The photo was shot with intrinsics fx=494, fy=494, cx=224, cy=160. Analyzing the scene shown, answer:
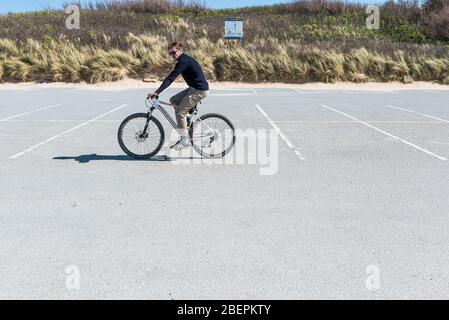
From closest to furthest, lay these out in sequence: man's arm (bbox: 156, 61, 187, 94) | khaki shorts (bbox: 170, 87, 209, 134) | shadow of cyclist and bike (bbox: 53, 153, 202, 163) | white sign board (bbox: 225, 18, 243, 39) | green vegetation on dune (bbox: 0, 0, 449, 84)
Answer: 1. man's arm (bbox: 156, 61, 187, 94)
2. khaki shorts (bbox: 170, 87, 209, 134)
3. shadow of cyclist and bike (bbox: 53, 153, 202, 163)
4. green vegetation on dune (bbox: 0, 0, 449, 84)
5. white sign board (bbox: 225, 18, 243, 39)

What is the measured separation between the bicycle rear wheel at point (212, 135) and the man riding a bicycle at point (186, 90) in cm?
20

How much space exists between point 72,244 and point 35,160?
4.11m

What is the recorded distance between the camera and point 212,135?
8.11 metres

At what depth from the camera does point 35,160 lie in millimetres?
8047

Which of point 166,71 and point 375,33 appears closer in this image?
point 166,71

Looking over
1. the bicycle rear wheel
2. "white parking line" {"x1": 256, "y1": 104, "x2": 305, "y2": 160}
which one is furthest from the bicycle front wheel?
"white parking line" {"x1": 256, "y1": 104, "x2": 305, "y2": 160}

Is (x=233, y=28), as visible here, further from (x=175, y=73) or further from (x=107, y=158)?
(x=175, y=73)

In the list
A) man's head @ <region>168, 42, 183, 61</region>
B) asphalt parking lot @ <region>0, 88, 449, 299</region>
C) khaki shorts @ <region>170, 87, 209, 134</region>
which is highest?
man's head @ <region>168, 42, 183, 61</region>

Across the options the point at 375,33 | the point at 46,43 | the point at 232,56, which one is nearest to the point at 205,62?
the point at 232,56

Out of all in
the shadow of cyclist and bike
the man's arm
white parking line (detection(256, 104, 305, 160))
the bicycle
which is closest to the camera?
the man's arm

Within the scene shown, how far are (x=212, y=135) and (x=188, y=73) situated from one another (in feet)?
3.63

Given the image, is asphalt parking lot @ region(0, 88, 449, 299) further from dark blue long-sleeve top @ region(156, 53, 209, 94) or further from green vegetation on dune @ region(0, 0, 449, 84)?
green vegetation on dune @ region(0, 0, 449, 84)

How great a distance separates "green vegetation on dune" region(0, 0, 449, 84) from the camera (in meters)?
29.8

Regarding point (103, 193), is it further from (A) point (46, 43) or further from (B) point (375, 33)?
(B) point (375, 33)
